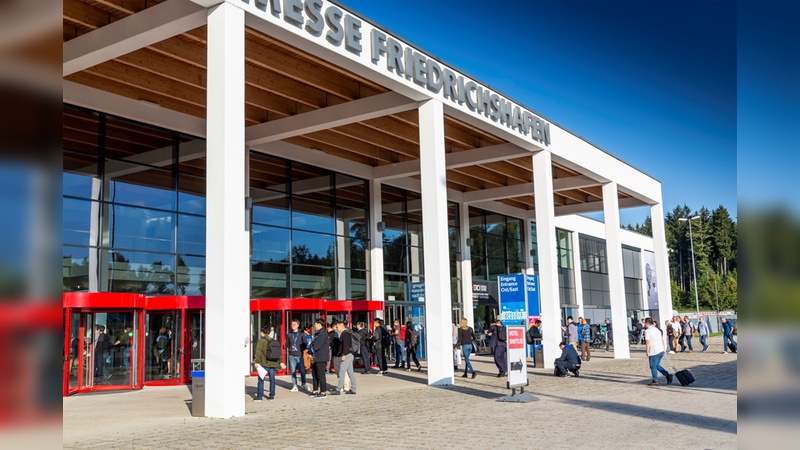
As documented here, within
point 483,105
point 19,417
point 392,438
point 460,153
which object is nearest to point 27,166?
point 19,417

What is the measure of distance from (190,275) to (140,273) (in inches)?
63.2

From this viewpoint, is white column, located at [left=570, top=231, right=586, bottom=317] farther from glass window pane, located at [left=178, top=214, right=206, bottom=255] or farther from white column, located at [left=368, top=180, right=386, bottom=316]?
glass window pane, located at [left=178, top=214, right=206, bottom=255]

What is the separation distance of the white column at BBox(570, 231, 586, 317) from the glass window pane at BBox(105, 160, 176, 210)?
28470mm

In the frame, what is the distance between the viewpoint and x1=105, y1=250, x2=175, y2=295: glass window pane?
18.3 metres

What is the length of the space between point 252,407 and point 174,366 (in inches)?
247

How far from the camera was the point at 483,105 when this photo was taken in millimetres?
21109

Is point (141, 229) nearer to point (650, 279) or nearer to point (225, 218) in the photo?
point (225, 218)

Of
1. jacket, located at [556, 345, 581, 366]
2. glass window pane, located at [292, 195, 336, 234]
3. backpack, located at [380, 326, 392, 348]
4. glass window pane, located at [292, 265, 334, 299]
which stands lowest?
jacket, located at [556, 345, 581, 366]

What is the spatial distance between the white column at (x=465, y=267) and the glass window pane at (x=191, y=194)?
14764 mm

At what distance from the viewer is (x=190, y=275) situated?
20.2 metres

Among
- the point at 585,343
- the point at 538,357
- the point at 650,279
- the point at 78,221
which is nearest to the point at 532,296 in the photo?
the point at 538,357

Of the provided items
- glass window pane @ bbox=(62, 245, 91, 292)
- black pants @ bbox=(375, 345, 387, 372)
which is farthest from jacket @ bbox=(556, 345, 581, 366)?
glass window pane @ bbox=(62, 245, 91, 292)

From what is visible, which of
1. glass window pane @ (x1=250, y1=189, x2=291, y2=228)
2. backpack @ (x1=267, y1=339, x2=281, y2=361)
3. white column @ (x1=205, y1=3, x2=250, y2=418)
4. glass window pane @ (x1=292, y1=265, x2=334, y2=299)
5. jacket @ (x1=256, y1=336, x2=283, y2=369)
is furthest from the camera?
glass window pane @ (x1=292, y1=265, x2=334, y2=299)

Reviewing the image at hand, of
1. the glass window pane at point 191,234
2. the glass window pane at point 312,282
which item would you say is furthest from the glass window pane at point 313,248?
the glass window pane at point 191,234
